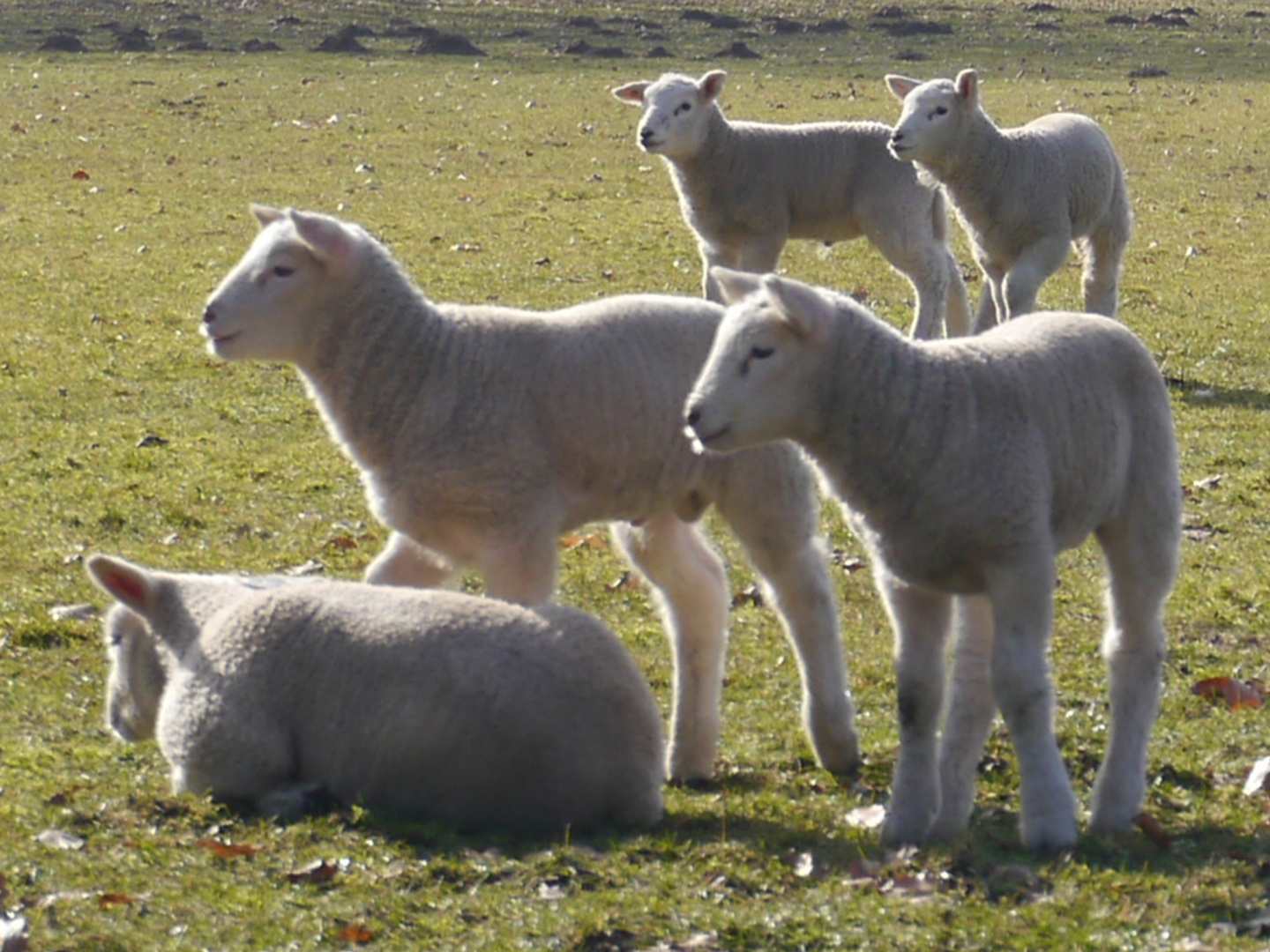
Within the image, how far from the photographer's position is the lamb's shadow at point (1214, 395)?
11219mm

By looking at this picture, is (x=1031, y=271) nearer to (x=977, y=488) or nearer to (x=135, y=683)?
(x=977, y=488)

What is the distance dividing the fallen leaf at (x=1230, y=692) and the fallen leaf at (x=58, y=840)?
3.67 metres

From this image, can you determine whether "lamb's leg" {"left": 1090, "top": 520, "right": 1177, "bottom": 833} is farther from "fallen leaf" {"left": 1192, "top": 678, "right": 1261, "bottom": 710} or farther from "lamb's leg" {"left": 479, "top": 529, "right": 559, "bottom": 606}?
"lamb's leg" {"left": 479, "top": 529, "right": 559, "bottom": 606}

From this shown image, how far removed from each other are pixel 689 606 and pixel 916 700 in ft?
3.93

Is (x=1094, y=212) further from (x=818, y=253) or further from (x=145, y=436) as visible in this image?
(x=145, y=436)

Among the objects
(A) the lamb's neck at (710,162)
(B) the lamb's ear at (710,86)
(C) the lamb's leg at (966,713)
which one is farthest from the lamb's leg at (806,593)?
(B) the lamb's ear at (710,86)

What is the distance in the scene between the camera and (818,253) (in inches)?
642

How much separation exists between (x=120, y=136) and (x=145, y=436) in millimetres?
14799

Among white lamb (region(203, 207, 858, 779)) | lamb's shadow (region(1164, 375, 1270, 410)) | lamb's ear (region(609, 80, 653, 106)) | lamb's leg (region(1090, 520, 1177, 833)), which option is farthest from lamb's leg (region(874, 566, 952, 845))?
lamb's ear (region(609, 80, 653, 106))

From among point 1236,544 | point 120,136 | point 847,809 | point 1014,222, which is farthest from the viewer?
point 120,136

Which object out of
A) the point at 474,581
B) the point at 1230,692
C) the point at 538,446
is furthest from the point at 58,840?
the point at 1230,692

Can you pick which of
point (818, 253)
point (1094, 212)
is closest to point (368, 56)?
point (818, 253)

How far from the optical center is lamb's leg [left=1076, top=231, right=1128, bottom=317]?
40.8ft

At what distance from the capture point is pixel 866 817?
5.52m
